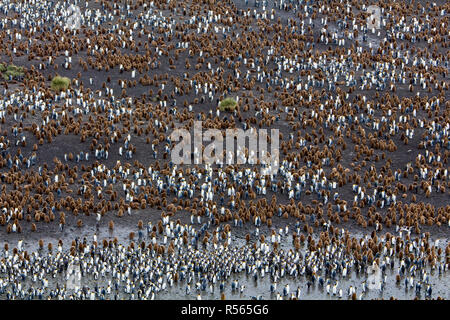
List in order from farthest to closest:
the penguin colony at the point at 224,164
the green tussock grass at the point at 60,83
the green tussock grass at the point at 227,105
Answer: the green tussock grass at the point at 60,83, the green tussock grass at the point at 227,105, the penguin colony at the point at 224,164

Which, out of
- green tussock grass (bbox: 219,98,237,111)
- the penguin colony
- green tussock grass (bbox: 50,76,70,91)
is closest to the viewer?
the penguin colony

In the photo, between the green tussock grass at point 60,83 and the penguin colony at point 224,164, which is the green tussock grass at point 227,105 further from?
the green tussock grass at point 60,83

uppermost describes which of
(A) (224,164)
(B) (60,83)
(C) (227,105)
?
(B) (60,83)

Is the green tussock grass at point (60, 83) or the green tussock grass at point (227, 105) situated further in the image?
the green tussock grass at point (60, 83)

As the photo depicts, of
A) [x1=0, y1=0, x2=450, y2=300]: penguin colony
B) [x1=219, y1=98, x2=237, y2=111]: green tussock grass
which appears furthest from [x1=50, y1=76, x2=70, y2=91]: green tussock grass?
[x1=219, y1=98, x2=237, y2=111]: green tussock grass

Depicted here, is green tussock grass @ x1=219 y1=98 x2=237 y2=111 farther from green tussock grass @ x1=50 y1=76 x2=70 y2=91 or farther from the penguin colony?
green tussock grass @ x1=50 y1=76 x2=70 y2=91

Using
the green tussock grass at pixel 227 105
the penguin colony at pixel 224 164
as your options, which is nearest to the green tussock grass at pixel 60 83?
the penguin colony at pixel 224 164

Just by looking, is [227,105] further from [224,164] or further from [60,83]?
[60,83]

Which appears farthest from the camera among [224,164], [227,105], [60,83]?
[60,83]

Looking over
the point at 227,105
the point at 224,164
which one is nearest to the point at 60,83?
the point at 227,105
